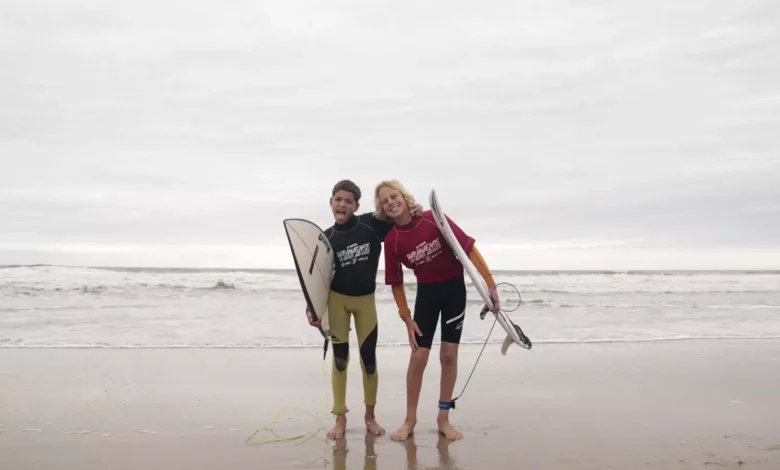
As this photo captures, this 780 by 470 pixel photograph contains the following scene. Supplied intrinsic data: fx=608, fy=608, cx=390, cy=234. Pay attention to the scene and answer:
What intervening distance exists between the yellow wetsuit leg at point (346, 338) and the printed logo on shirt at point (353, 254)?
24 cm

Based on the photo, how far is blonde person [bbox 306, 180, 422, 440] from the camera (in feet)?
13.2

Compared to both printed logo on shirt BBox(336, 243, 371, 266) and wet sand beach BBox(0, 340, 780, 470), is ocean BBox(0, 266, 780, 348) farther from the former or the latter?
printed logo on shirt BBox(336, 243, 371, 266)

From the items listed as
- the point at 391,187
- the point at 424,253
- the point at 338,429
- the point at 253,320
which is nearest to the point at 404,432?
the point at 338,429

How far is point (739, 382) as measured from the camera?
575 cm

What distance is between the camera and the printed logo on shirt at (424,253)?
12.9ft

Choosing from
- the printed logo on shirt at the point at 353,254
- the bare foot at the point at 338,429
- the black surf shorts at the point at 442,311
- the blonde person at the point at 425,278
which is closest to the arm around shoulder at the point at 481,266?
the blonde person at the point at 425,278

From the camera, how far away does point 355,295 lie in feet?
13.3

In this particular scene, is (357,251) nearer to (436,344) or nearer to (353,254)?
(353,254)

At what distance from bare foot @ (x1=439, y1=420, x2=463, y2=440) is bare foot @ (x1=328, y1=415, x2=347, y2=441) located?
63 cm

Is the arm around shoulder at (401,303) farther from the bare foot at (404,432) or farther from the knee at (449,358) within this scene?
the bare foot at (404,432)

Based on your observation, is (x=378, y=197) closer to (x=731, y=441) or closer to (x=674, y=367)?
(x=731, y=441)

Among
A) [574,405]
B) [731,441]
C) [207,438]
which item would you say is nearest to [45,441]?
[207,438]

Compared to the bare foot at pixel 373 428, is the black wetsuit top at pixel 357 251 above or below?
above

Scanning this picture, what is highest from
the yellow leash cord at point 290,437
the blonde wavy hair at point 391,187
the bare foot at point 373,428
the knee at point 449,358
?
the blonde wavy hair at point 391,187
